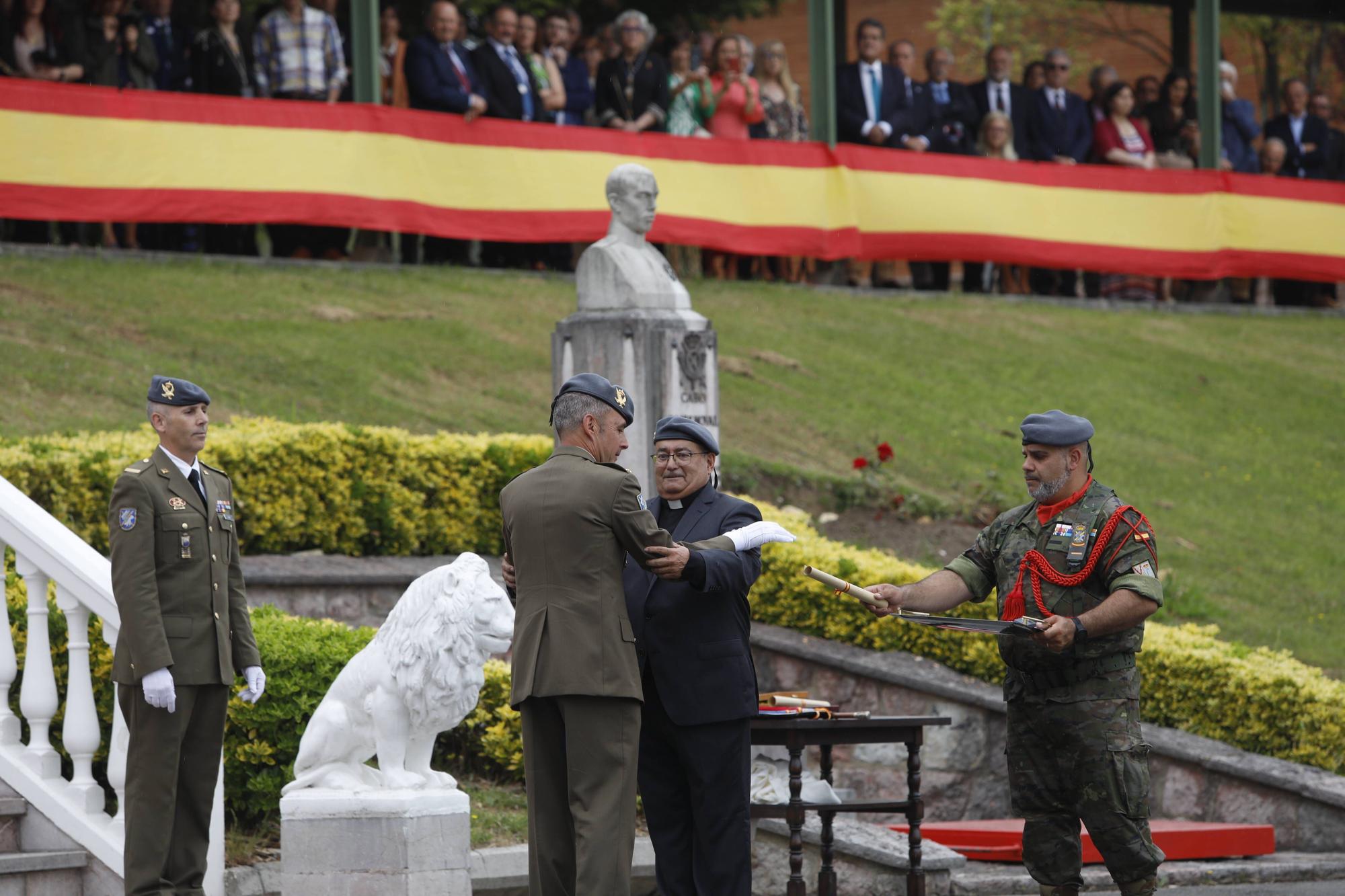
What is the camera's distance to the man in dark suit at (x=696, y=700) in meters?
6.24

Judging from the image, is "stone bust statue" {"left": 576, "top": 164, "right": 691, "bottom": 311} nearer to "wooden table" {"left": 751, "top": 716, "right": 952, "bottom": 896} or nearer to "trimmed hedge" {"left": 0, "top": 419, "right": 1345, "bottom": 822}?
"trimmed hedge" {"left": 0, "top": 419, "right": 1345, "bottom": 822}

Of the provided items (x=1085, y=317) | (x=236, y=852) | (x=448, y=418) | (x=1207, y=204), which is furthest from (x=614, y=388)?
(x=1207, y=204)

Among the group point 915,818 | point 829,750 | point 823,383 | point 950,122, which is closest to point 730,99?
point 950,122

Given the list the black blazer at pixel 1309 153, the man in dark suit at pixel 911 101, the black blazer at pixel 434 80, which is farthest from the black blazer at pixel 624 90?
the black blazer at pixel 1309 153

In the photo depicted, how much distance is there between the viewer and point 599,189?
56.7ft

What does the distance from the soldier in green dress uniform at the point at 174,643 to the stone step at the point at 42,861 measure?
432 millimetres

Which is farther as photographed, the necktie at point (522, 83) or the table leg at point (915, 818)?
the necktie at point (522, 83)

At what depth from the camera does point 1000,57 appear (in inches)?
781

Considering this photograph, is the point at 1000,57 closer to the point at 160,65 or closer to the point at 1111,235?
the point at 1111,235

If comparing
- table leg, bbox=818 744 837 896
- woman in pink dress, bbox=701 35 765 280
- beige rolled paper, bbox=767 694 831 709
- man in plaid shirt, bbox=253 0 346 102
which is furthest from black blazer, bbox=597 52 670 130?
beige rolled paper, bbox=767 694 831 709

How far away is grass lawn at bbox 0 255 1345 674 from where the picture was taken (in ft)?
41.6

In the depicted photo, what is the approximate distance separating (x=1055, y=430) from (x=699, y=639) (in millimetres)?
1455

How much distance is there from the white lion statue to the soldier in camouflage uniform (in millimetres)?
1454

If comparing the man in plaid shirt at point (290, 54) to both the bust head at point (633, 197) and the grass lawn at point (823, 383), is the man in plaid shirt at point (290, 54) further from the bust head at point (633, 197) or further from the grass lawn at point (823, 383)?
the bust head at point (633, 197)
